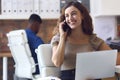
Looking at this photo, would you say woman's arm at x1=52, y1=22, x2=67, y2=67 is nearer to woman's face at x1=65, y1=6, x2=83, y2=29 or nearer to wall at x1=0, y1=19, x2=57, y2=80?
woman's face at x1=65, y1=6, x2=83, y2=29

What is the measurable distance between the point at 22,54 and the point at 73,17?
114cm

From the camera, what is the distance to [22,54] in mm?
2846

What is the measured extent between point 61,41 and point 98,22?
1.77 m

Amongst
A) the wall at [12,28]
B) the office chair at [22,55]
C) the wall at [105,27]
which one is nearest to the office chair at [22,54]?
the office chair at [22,55]

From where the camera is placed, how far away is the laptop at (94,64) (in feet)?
5.24

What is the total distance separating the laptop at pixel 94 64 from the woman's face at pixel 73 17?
14.7 inches

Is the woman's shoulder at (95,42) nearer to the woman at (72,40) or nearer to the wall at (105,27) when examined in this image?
the woman at (72,40)

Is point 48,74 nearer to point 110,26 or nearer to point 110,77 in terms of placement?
point 110,77

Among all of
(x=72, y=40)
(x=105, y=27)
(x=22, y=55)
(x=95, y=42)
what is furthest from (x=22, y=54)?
(x=105, y=27)

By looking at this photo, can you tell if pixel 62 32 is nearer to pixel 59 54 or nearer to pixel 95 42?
pixel 59 54

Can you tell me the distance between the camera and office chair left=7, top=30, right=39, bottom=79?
109 inches

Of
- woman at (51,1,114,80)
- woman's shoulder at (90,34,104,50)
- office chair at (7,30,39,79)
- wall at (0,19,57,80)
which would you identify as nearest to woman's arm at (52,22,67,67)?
woman at (51,1,114,80)

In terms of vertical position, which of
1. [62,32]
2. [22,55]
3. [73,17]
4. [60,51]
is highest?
[73,17]

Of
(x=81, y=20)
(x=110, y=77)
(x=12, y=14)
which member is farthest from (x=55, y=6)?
(x=110, y=77)
